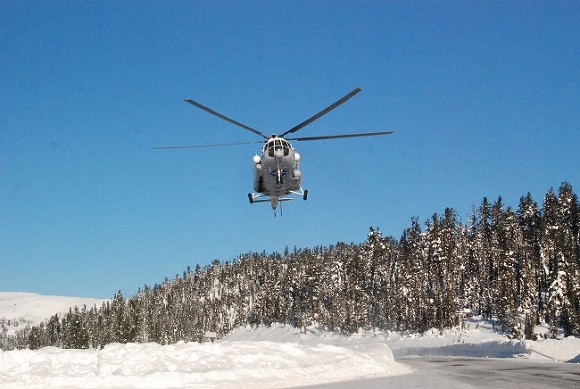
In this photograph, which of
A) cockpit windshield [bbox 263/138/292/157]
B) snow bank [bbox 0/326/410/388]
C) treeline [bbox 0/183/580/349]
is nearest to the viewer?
snow bank [bbox 0/326/410/388]

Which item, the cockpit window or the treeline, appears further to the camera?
the treeline

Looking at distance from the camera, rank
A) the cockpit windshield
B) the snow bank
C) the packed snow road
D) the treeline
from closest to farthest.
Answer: the packed snow road
the snow bank
the cockpit windshield
the treeline

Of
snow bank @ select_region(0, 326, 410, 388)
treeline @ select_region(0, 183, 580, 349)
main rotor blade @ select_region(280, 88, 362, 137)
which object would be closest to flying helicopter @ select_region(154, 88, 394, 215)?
main rotor blade @ select_region(280, 88, 362, 137)

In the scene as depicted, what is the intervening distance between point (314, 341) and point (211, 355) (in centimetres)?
8953

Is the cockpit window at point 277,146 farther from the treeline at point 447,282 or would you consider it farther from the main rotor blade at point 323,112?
the treeline at point 447,282

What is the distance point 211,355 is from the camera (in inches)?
985

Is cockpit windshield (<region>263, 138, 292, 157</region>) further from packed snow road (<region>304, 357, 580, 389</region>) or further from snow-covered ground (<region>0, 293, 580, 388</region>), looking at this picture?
packed snow road (<region>304, 357, 580, 389</region>)

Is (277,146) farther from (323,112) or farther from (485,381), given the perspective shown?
(485,381)

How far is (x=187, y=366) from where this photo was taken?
22875mm

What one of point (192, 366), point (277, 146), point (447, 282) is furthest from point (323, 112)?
point (447, 282)

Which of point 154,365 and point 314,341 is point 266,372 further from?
point 314,341

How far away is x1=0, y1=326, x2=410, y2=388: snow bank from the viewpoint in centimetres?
2016

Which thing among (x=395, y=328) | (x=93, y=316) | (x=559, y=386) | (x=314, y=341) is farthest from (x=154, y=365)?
(x=93, y=316)

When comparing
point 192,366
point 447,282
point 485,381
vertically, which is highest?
point 447,282
